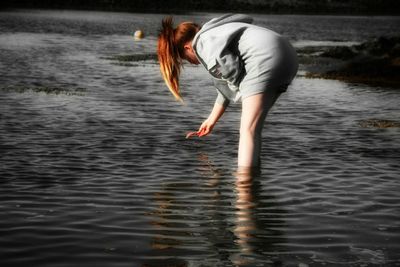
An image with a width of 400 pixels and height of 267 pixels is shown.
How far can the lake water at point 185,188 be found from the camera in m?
5.98

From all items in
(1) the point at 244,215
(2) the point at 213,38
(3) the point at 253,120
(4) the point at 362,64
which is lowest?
(4) the point at 362,64

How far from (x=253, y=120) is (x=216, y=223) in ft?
4.08

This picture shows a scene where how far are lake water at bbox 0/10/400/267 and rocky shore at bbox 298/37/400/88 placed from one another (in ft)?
36.4

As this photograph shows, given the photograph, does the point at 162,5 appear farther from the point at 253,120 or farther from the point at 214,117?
the point at 253,120

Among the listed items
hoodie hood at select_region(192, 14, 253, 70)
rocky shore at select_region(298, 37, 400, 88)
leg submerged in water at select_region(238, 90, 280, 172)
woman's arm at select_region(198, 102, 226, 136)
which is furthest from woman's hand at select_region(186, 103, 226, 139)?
rocky shore at select_region(298, 37, 400, 88)

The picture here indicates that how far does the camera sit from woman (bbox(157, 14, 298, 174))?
699cm

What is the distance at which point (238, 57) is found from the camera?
714 centimetres

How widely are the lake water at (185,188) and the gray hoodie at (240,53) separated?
138 cm

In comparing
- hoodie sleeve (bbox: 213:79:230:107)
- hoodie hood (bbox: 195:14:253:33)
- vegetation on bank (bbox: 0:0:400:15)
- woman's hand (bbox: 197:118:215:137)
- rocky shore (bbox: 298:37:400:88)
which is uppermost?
hoodie hood (bbox: 195:14:253:33)

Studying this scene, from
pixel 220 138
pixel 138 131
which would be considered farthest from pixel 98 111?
pixel 220 138

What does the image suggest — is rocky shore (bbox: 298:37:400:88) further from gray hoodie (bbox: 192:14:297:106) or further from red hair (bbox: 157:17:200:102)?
red hair (bbox: 157:17:200:102)

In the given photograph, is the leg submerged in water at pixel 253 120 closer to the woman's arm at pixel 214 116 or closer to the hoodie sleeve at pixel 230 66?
the hoodie sleeve at pixel 230 66

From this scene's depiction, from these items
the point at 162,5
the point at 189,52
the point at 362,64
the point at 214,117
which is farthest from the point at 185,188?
the point at 162,5

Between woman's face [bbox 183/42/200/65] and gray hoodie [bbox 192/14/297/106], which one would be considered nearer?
gray hoodie [bbox 192/14/297/106]
